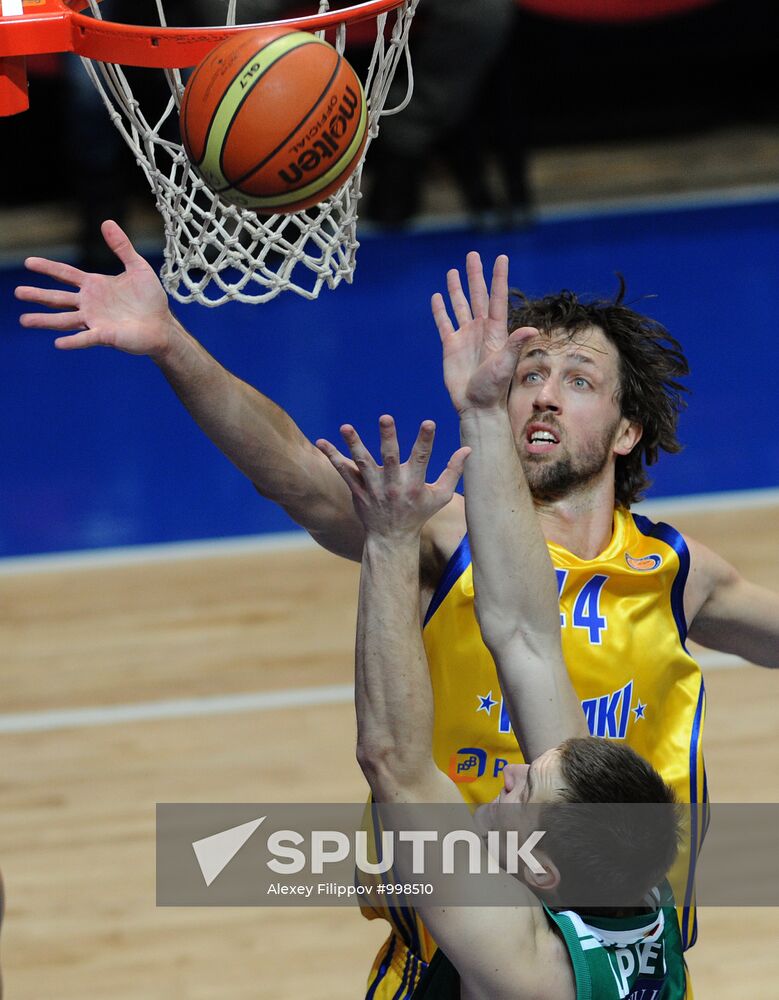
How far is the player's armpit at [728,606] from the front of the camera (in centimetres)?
343

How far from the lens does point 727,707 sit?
5445 millimetres

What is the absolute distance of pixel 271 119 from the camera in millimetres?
3057

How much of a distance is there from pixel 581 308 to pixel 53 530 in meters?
3.90

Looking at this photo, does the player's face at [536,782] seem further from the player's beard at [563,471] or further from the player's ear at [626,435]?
the player's ear at [626,435]

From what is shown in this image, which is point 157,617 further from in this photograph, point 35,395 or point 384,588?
→ point 384,588

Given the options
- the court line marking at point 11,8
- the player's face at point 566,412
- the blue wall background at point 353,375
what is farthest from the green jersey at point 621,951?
the blue wall background at point 353,375

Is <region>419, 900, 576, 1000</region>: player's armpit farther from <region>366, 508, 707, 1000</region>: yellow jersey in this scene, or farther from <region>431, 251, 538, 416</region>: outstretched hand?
<region>431, 251, 538, 416</region>: outstretched hand

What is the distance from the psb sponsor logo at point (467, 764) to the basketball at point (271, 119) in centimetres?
116

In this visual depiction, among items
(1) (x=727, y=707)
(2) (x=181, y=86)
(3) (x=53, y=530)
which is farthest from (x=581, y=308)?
(3) (x=53, y=530)

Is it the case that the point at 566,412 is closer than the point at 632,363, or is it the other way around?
the point at 566,412

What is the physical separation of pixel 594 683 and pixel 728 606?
417mm

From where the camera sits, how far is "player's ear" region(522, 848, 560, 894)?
256 cm

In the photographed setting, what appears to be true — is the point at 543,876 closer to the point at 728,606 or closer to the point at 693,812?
the point at 693,812

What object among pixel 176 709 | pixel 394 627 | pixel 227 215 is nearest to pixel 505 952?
pixel 394 627
